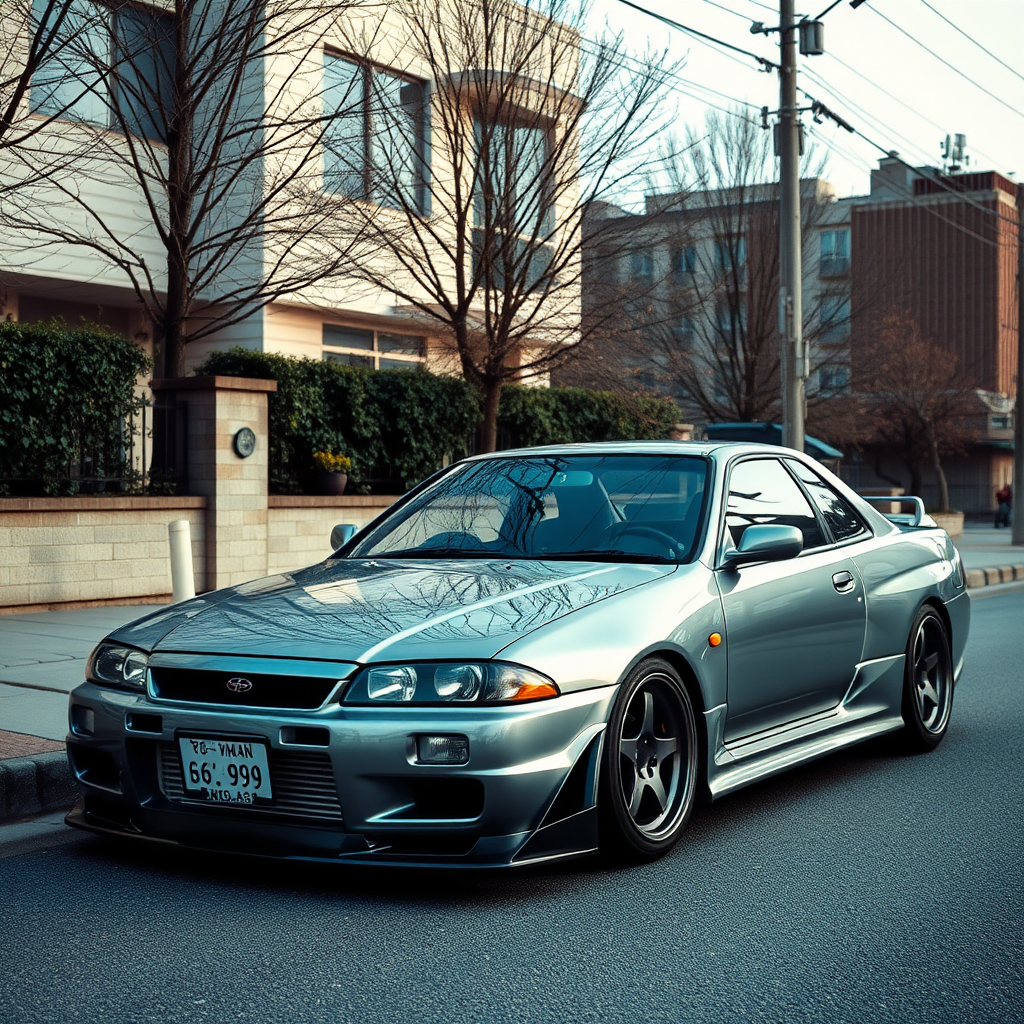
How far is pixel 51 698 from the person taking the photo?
7.36m

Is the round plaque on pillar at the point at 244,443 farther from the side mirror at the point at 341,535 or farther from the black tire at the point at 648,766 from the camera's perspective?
the black tire at the point at 648,766

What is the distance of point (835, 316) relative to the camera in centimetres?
3219

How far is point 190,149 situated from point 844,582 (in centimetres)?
914

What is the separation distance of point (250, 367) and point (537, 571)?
10457mm

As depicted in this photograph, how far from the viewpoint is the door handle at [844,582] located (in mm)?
5891

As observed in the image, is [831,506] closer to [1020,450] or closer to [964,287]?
[1020,450]

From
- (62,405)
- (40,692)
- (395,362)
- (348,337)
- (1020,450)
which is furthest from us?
(1020,450)

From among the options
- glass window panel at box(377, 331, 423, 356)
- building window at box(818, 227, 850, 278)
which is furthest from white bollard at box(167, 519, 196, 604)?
building window at box(818, 227, 850, 278)

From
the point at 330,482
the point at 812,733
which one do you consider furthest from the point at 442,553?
the point at 330,482

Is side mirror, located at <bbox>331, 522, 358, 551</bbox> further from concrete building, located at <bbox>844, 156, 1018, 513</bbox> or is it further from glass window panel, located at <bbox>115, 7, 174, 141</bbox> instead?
concrete building, located at <bbox>844, 156, 1018, 513</bbox>

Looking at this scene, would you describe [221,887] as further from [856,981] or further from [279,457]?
[279,457]

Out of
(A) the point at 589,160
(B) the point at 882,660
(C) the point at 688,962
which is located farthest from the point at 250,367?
(C) the point at 688,962

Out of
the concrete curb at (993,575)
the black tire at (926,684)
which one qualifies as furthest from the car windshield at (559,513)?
the concrete curb at (993,575)

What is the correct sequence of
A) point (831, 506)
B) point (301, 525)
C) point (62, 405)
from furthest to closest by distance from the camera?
point (301, 525) < point (62, 405) < point (831, 506)
